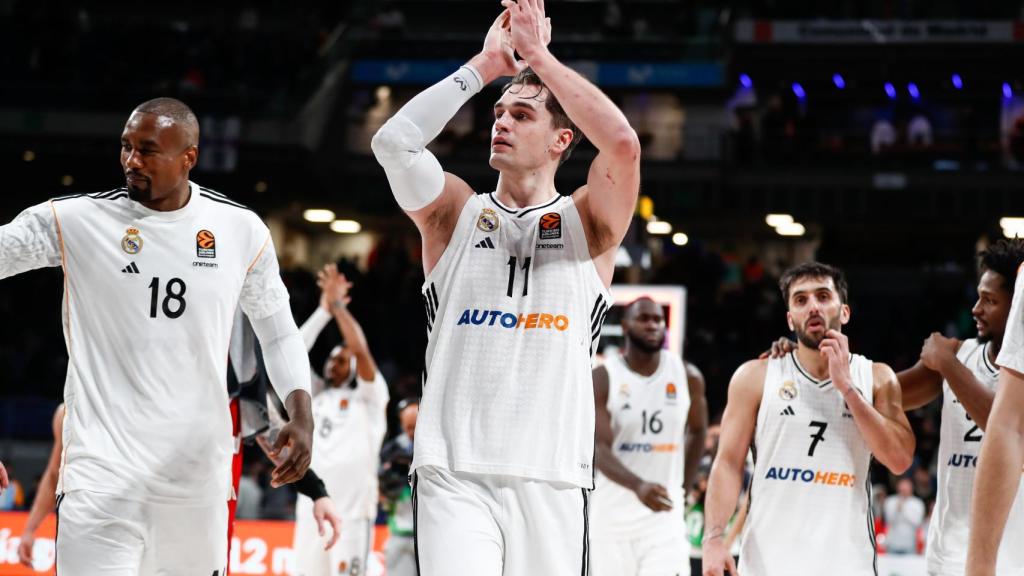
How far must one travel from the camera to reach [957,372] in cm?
545

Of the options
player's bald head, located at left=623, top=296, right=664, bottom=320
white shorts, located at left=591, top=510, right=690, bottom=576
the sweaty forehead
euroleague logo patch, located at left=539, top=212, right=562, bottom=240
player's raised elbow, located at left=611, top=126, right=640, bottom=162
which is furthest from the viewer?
player's bald head, located at left=623, top=296, right=664, bottom=320

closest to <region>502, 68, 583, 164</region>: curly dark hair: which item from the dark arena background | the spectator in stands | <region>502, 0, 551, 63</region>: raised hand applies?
<region>502, 0, 551, 63</region>: raised hand

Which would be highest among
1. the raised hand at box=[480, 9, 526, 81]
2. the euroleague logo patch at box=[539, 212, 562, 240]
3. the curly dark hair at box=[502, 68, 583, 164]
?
the raised hand at box=[480, 9, 526, 81]

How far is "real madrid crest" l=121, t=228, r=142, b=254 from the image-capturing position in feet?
15.0

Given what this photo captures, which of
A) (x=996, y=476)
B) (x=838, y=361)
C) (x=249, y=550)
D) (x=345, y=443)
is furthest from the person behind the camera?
(x=249, y=550)

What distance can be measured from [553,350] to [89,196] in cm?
182

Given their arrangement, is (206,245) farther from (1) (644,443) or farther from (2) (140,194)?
(1) (644,443)

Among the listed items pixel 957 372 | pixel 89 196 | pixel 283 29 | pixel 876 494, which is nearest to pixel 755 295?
pixel 876 494

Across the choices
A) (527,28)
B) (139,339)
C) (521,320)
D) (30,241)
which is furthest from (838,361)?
(30,241)

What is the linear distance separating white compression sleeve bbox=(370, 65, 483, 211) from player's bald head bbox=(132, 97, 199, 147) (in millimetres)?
750

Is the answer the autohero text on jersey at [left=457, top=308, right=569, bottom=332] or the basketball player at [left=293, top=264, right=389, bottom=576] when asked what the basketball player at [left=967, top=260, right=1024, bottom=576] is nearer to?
the autohero text on jersey at [left=457, top=308, right=569, bottom=332]

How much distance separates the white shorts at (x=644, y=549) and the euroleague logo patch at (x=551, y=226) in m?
4.25

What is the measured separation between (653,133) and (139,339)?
26342mm

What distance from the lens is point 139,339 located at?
4492 millimetres
